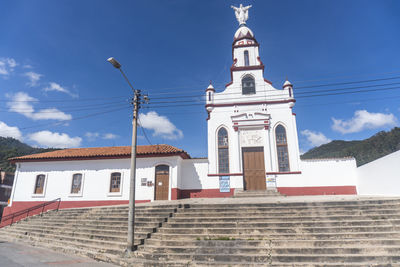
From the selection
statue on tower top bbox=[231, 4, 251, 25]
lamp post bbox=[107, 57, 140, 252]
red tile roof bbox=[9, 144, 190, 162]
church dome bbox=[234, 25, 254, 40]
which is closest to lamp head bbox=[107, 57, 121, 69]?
lamp post bbox=[107, 57, 140, 252]

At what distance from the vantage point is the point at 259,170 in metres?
15.0

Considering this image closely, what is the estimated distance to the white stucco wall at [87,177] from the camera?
50.0 feet

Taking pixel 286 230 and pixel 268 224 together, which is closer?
pixel 286 230

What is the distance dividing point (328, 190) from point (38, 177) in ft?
63.9

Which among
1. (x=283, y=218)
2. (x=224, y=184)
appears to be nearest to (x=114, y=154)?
(x=224, y=184)

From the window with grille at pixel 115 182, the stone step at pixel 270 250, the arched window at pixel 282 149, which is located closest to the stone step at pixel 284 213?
the stone step at pixel 270 250

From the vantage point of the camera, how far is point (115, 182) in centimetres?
1571

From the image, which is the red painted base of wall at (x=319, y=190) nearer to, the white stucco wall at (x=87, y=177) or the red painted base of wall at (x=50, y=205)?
the white stucco wall at (x=87, y=177)

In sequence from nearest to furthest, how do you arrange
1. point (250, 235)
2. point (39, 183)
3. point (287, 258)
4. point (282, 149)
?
point (287, 258) < point (250, 235) < point (282, 149) < point (39, 183)

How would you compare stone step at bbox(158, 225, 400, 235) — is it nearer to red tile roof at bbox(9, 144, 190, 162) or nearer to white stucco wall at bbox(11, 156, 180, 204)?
white stucco wall at bbox(11, 156, 180, 204)

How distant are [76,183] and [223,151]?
34.0 feet

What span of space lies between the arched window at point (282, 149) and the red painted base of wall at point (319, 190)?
1271 mm

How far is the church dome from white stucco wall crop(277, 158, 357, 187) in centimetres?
1038

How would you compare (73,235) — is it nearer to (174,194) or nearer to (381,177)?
(174,194)
